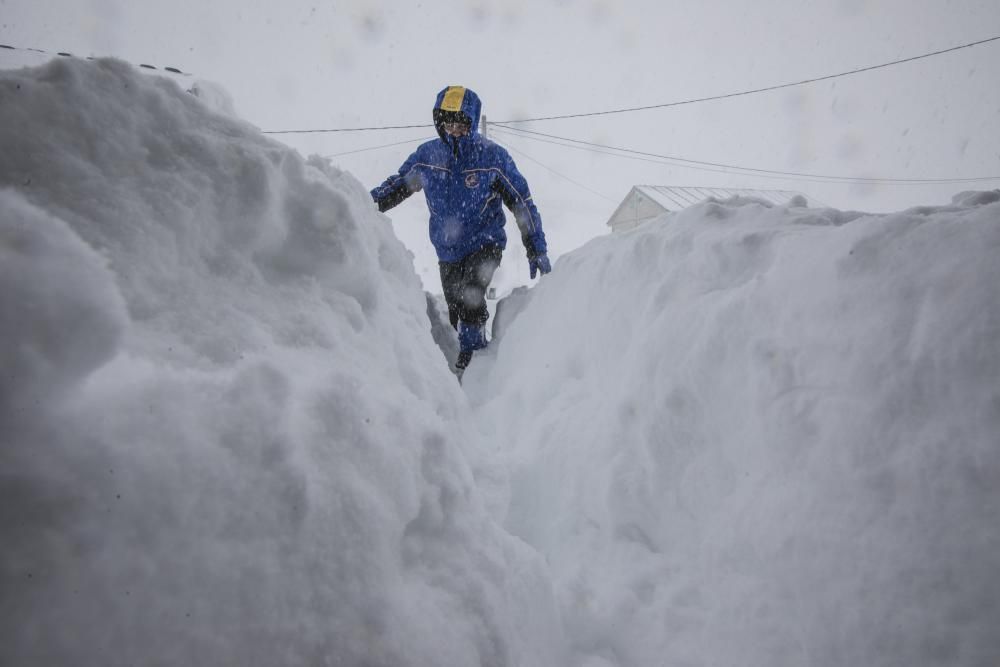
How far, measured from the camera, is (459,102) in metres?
3.08

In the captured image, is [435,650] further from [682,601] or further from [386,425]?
[682,601]

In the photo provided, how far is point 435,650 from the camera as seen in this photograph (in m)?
0.86

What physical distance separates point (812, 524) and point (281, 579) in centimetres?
129

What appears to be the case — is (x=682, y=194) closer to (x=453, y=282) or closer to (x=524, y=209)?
(x=524, y=209)

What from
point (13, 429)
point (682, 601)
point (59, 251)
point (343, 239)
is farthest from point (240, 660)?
point (682, 601)

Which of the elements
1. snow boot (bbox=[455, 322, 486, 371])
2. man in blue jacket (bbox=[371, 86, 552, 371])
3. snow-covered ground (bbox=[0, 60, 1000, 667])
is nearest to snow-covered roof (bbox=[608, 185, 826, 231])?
man in blue jacket (bbox=[371, 86, 552, 371])

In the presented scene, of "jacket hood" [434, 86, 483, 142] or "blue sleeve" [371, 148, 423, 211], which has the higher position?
"jacket hood" [434, 86, 483, 142]

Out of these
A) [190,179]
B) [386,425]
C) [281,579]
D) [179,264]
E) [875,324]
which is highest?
[190,179]

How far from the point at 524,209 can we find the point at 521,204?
49 mm

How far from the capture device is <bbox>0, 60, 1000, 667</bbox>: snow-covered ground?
67 centimetres

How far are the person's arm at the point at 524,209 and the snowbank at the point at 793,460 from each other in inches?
60.0

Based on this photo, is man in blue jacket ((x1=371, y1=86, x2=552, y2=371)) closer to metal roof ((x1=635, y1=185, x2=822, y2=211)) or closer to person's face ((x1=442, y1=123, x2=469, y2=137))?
person's face ((x1=442, y1=123, x2=469, y2=137))

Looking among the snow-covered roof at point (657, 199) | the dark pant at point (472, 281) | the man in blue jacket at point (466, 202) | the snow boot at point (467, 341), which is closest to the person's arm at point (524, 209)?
the man in blue jacket at point (466, 202)

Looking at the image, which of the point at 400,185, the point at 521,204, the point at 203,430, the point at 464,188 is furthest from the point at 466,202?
the point at 203,430
